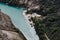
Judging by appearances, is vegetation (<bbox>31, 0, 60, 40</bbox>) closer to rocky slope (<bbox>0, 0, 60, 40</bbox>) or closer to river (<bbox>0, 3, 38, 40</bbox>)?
rocky slope (<bbox>0, 0, 60, 40</bbox>)

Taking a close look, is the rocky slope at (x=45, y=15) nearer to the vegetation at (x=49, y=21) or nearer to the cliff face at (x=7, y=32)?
the vegetation at (x=49, y=21)

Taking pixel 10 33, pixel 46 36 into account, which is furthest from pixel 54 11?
pixel 10 33

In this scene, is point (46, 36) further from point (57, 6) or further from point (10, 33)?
point (57, 6)

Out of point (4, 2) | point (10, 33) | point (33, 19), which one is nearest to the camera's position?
point (10, 33)

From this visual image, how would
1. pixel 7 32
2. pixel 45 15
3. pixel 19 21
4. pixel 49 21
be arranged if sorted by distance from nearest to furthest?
pixel 7 32
pixel 49 21
pixel 19 21
pixel 45 15

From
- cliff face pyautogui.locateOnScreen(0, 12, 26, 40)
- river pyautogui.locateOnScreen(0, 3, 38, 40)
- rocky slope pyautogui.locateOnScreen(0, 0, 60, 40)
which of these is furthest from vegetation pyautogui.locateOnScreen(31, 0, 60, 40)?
cliff face pyautogui.locateOnScreen(0, 12, 26, 40)

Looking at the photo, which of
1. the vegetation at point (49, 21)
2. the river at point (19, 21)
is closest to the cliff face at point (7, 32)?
the river at point (19, 21)

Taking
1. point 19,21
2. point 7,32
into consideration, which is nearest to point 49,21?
point 19,21

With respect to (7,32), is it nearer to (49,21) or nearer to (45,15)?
(49,21)
